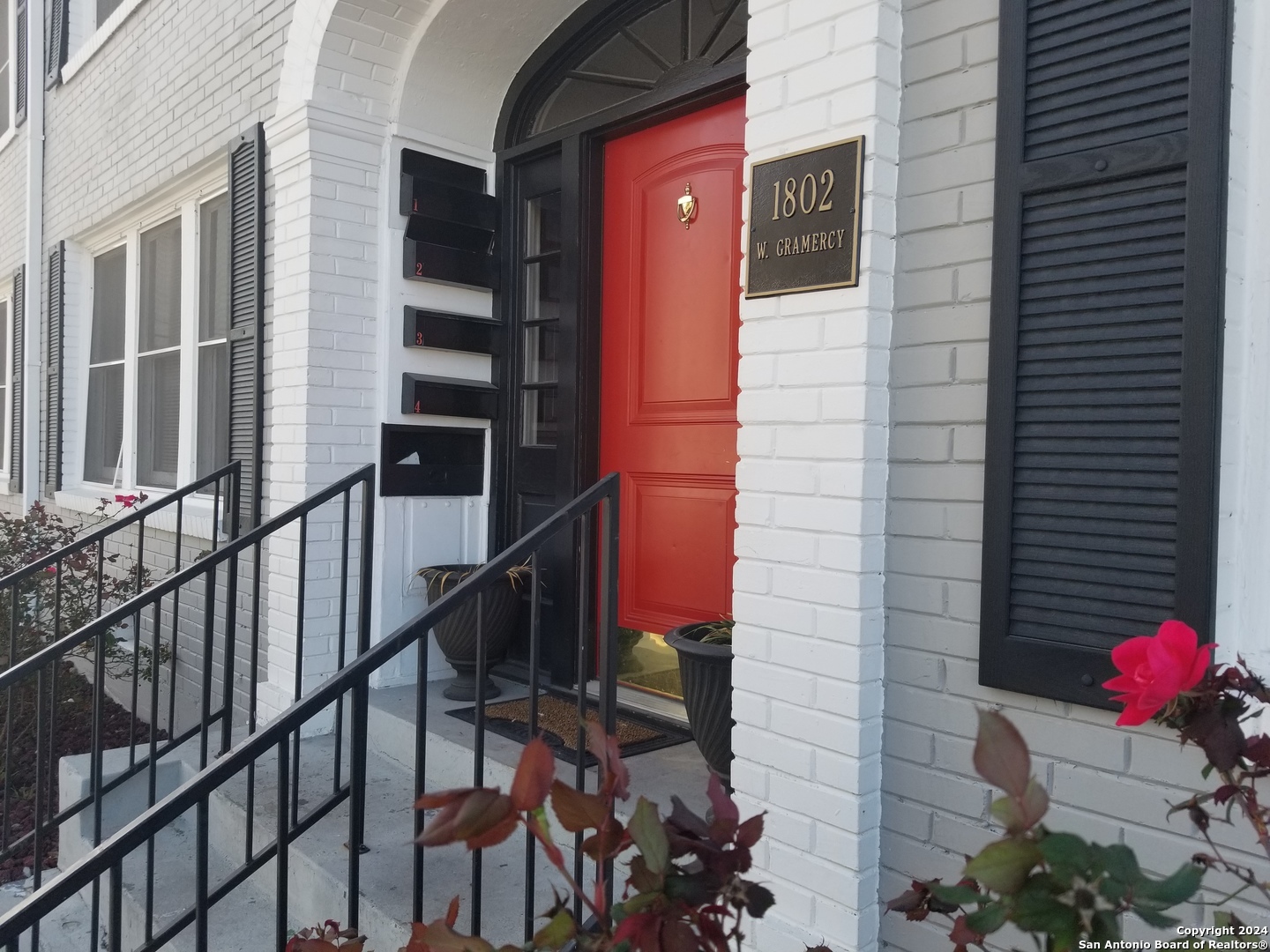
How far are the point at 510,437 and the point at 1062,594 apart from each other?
2546 mm

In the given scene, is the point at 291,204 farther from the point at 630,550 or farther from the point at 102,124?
the point at 102,124

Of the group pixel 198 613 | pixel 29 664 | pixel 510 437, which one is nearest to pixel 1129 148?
pixel 510 437

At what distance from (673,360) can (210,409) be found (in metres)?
2.76

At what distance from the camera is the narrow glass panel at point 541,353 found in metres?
3.80

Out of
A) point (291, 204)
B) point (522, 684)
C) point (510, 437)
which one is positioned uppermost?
point (291, 204)

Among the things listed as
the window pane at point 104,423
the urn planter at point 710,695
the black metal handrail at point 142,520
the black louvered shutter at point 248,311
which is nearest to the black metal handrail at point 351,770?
the urn planter at point 710,695

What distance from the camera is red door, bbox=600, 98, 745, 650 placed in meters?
3.07

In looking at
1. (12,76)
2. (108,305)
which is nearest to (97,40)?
(108,305)

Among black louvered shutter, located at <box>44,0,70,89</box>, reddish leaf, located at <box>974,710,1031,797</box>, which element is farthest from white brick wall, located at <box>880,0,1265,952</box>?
black louvered shutter, located at <box>44,0,70,89</box>

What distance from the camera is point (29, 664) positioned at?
2.69 metres

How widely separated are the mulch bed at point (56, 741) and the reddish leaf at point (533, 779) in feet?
12.1

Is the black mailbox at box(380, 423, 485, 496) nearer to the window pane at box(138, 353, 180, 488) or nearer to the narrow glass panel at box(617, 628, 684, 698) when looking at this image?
the narrow glass panel at box(617, 628, 684, 698)

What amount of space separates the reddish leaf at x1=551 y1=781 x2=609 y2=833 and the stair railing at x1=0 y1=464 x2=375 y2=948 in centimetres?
114

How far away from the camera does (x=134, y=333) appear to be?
5832 millimetres
